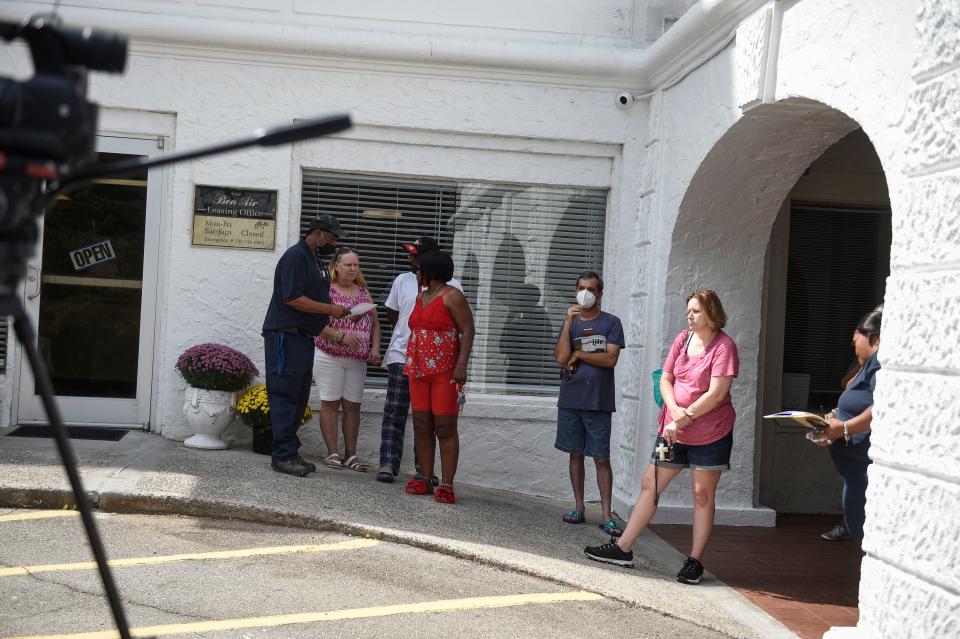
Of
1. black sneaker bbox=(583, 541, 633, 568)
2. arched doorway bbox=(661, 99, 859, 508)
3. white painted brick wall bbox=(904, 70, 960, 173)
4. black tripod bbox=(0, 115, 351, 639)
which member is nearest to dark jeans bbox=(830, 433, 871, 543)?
black sneaker bbox=(583, 541, 633, 568)

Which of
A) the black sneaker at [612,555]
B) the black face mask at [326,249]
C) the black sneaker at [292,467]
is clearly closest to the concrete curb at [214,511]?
the black sneaker at [612,555]

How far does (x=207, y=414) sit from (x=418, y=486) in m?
1.82

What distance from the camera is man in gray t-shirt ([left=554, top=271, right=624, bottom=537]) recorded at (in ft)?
23.4

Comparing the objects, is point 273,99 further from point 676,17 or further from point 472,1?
point 676,17

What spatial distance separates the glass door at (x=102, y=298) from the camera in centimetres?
859

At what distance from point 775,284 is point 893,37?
4243 millimetres

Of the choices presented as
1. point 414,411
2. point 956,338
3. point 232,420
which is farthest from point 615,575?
point 232,420

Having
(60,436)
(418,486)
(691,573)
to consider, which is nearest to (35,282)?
(418,486)

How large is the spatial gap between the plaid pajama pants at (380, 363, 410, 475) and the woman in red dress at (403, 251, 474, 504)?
0.66 metres

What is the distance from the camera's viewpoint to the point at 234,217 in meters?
8.50

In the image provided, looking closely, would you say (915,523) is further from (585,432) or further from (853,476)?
(585,432)

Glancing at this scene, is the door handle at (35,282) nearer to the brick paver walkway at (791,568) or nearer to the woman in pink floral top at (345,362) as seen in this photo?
the woman in pink floral top at (345,362)

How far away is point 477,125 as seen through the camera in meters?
8.70

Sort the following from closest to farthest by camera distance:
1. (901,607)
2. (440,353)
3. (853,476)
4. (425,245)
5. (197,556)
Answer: (901,607)
(853,476)
(197,556)
(440,353)
(425,245)
